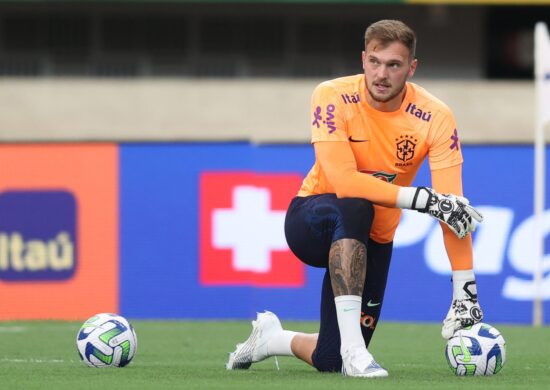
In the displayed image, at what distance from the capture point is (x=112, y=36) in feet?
95.6

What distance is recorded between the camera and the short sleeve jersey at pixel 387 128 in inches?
317

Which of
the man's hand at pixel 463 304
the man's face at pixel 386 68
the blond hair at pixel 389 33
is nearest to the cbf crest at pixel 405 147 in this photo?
the man's face at pixel 386 68

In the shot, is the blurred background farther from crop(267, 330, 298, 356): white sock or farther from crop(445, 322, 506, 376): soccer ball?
crop(445, 322, 506, 376): soccer ball

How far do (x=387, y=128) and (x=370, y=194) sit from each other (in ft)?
1.62

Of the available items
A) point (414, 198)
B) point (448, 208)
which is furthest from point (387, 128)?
point (448, 208)

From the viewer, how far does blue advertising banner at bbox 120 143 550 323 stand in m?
15.2

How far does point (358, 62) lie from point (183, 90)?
14.1 ft

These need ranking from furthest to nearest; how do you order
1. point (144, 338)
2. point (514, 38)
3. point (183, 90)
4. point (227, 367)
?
point (514, 38) < point (183, 90) < point (144, 338) < point (227, 367)

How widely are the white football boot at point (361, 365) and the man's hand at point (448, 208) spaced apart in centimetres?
79

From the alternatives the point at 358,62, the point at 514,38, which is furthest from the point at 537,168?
the point at 514,38

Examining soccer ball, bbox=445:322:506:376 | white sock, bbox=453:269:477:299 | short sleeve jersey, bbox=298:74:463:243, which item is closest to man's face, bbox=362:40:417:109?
short sleeve jersey, bbox=298:74:463:243

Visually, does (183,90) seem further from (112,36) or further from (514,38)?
(514,38)

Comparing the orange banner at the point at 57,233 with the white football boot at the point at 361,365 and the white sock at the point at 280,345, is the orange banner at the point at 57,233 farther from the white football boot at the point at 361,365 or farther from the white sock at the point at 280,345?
the white football boot at the point at 361,365

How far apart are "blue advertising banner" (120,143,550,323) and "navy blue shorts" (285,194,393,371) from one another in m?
6.60
